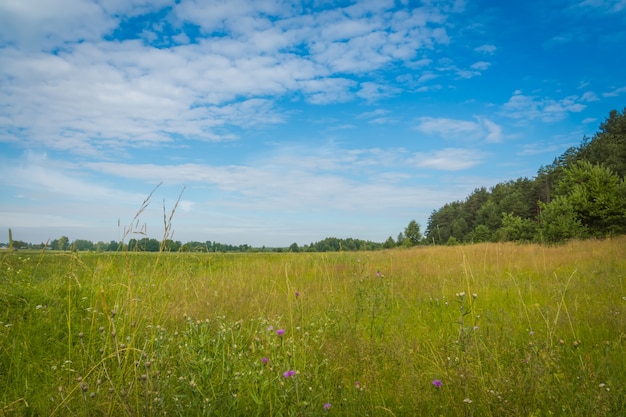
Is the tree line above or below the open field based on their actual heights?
above

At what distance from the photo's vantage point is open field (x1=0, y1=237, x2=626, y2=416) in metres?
2.13

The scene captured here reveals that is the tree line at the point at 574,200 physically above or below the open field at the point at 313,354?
above

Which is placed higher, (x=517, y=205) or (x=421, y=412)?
(x=517, y=205)

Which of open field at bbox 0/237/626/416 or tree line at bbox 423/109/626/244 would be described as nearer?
open field at bbox 0/237/626/416

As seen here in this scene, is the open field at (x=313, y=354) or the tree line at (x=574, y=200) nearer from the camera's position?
the open field at (x=313, y=354)

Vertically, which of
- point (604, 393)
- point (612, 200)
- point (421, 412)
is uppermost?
point (612, 200)

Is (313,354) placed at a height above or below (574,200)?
below

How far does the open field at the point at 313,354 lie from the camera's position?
213cm

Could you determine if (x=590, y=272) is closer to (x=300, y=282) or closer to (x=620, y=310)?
(x=620, y=310)

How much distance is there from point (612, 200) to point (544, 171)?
51395mm

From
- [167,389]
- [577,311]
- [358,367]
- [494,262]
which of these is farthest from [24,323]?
[494,262]

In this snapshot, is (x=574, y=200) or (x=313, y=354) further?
(x=574, y=200)

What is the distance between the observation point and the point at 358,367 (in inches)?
111

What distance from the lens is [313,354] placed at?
3213 millimetres
